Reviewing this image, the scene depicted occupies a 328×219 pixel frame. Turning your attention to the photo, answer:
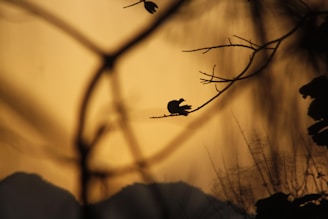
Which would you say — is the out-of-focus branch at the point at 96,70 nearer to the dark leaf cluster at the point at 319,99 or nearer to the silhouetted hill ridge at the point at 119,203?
the silhouetted hill ridge at the point at 119,203

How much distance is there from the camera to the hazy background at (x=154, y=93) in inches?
84.5

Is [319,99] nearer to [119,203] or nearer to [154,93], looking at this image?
[154,93]

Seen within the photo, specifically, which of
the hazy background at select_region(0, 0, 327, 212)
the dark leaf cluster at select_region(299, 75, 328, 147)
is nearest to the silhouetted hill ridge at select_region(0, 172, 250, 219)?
the hazy background at select_region(0, 0, 327, 212)

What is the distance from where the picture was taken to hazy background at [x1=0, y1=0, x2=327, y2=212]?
2.15 metres

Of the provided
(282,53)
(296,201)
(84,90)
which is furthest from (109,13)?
(296,201)

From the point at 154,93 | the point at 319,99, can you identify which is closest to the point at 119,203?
the point at 154,93

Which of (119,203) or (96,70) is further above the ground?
(96,70)

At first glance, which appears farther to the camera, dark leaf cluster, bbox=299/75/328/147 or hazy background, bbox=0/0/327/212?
hazy background, bbox=0/0/327/212

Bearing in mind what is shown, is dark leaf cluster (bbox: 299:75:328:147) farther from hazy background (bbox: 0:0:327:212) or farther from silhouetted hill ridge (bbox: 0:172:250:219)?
silhouetted hill ridge (bbox: 0:172:250:219)

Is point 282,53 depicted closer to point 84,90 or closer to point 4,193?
point 84,90

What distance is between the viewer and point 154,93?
218 cm

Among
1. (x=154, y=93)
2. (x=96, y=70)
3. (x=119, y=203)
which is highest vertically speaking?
(x=96, y=70)

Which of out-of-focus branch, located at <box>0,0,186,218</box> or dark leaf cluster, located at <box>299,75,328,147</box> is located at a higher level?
out-of-focus branch, located at <box>0,0,186,218</box>

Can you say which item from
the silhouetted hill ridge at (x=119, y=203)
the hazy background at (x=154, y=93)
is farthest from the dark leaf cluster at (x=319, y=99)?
the silhouetted hill ridge at (x=119, y=203)
